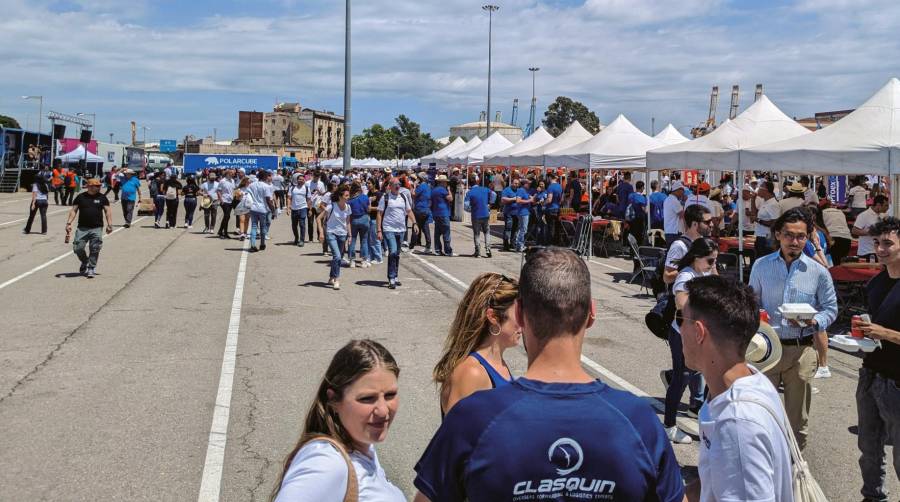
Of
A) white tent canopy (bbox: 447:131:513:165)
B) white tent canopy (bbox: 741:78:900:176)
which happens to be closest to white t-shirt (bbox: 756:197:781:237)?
white tent canopy (bbox: 741:78:900:176)

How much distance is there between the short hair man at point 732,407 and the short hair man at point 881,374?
224 cm

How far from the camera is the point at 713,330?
288 cm

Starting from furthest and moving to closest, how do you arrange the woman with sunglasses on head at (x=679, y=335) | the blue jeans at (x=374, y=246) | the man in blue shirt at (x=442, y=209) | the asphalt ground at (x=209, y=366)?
the man in blue shirt at (x=442, y=209) → the blue jeans at (x=374, y=246) → the woman with sunglasses on head at (x=679, y=335) → the asphalt ground at (x=209, y=366)

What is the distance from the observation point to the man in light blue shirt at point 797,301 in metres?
5.38

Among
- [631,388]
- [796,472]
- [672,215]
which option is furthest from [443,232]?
[796,472]

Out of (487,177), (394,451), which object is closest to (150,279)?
(394,451)

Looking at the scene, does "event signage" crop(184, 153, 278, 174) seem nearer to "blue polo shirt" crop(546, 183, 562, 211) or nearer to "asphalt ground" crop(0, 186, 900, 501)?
"blue polo shirt" crop(546, 183, 562, 211)

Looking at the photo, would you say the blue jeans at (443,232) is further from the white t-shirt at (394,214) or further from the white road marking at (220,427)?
the white road marking at (220,427)

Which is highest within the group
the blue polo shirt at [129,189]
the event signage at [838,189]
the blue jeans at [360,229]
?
the event signage at [838,189]

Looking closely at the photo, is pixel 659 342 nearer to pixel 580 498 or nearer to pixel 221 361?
pixel 221 361

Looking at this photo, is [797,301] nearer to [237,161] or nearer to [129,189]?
[129,189]

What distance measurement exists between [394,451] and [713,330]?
139 inches

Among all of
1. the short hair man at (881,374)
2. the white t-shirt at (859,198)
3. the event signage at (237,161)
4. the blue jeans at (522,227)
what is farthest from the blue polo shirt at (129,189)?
the event signage at (237,161)

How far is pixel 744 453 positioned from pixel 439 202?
1625cm
